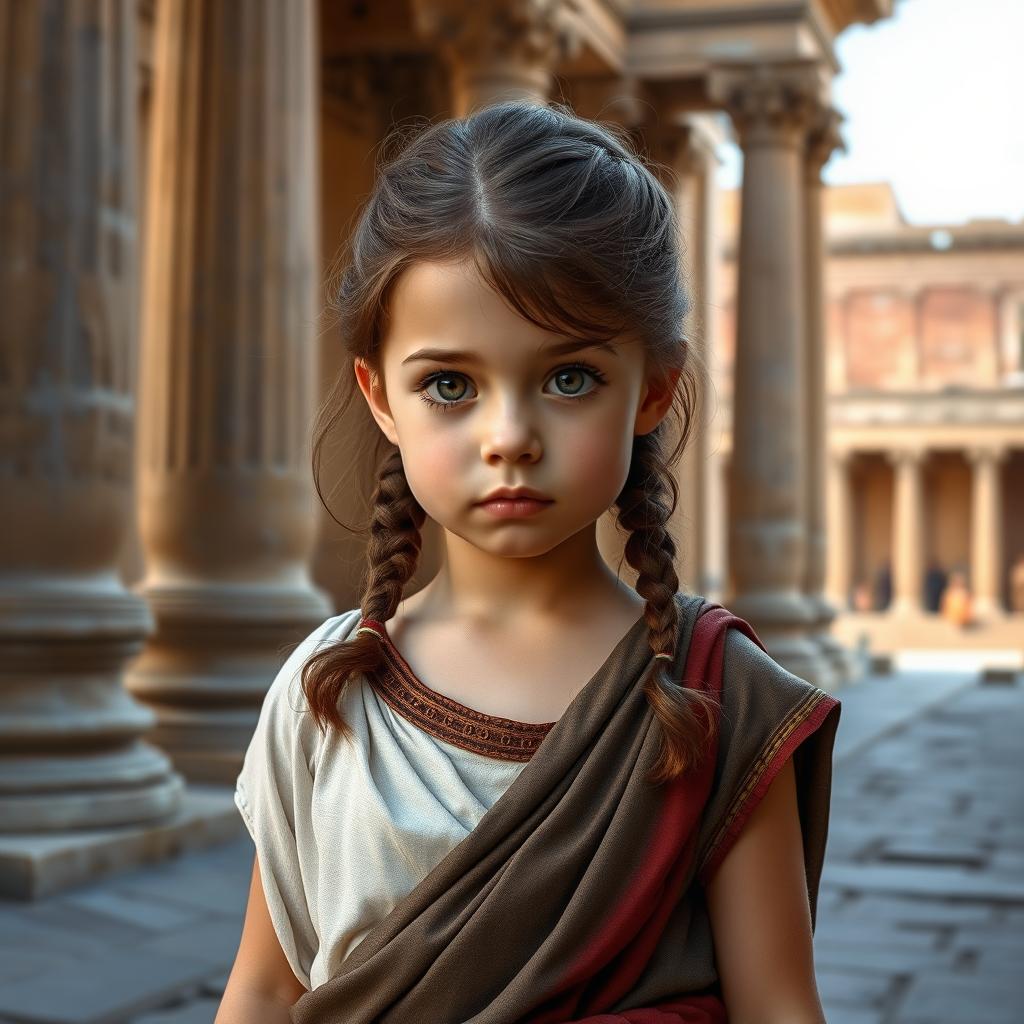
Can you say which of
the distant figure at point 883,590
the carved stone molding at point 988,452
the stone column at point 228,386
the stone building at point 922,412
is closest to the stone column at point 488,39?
the stone column at point 228,386

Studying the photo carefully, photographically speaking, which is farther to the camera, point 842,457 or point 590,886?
point 842,457

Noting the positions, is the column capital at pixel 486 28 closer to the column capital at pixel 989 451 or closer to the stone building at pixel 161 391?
the stone building at pixel 161 391

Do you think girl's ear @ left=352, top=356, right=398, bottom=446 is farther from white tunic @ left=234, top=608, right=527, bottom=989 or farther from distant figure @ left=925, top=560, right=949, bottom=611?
distant figure @ left=925, top=560, right=949, bottom=611

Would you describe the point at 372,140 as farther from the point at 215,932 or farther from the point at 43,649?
the point at 215,932

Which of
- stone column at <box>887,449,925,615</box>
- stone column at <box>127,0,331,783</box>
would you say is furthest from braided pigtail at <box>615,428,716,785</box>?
stone column at <box>887,449,925,615</box>

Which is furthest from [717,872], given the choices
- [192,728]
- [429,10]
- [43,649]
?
[429,10]

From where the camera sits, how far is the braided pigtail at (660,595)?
67.0 inches

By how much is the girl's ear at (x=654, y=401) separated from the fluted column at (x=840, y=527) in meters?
52.1

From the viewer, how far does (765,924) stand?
5.74 ft

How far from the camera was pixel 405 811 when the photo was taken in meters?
1.75

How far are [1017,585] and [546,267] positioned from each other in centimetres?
5690

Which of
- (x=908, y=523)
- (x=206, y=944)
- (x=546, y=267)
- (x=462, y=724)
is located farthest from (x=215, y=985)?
(x=908, y=523)

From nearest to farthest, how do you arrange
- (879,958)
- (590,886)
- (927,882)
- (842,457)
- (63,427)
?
1. (590,886)
2. (879,958)
3. (63,427)
4. (927,882)
5. (842,457)

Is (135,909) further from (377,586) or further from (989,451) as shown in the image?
(989,451)
